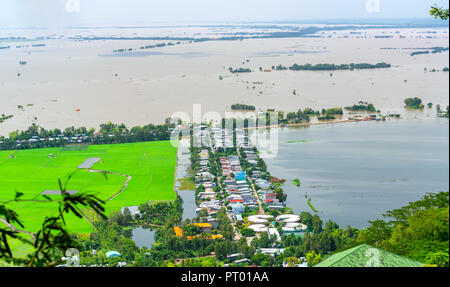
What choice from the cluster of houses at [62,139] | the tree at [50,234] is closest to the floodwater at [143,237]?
the tree at [50,234]

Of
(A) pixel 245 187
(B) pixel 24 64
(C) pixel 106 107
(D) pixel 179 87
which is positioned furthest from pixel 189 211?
(B) pixel 24 64

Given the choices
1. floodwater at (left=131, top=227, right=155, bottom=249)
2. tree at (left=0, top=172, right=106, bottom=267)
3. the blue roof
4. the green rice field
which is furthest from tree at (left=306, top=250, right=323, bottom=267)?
tree at (left=0, top=172, right=106, bottom=267)

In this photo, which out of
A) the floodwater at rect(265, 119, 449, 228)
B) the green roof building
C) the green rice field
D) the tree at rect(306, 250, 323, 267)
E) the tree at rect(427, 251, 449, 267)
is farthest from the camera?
the green rice field

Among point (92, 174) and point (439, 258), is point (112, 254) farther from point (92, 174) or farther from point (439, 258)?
point (439, 258)

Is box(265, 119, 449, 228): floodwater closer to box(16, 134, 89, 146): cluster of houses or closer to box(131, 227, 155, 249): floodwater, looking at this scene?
box(131, 227, 155, 249): floodwater

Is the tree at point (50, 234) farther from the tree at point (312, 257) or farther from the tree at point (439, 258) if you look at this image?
the tree at point (312, 257)

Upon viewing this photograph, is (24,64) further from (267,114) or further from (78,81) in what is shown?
(267,114)
